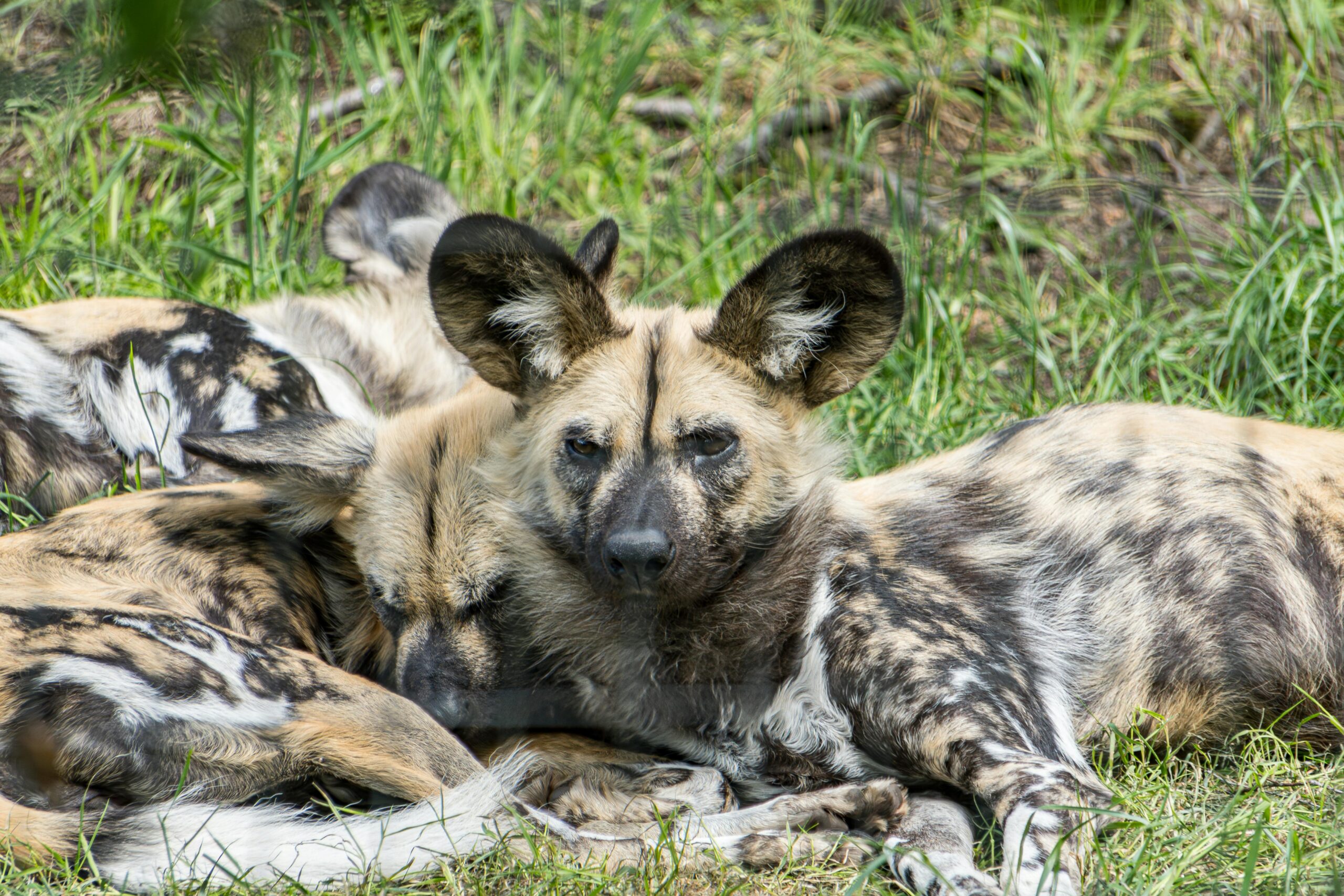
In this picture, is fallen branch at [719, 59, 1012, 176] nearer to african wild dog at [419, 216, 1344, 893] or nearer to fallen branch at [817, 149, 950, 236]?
fallen branch at [817, 149, 950, 236]

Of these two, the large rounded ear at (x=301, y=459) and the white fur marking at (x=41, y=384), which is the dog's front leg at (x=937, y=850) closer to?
the large rounded ear at (x=301, y=459)

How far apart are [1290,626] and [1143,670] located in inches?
12.8

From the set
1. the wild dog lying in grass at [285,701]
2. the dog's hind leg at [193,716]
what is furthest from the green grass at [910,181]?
the dog's hind leg at [193,716]

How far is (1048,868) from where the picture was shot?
2.12 meters

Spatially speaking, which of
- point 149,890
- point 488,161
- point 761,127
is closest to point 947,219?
point 761,127

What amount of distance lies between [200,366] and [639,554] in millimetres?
1986

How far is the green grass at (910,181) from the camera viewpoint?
4.14 m

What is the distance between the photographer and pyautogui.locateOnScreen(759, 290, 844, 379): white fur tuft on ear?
2725mm

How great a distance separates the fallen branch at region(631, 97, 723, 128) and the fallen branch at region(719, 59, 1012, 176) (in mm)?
378

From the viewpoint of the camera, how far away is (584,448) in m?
2.70

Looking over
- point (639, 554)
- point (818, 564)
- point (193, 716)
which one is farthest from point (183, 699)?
point (818, 564)

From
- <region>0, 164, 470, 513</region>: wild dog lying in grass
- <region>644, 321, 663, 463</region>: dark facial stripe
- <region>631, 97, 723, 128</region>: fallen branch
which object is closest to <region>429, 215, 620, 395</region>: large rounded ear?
<region>644, 321, 663, 463</region>: dark facial stripe

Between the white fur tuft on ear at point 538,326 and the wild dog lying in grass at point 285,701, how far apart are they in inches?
7.8

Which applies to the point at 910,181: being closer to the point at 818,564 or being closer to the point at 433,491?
the point at 818,564
